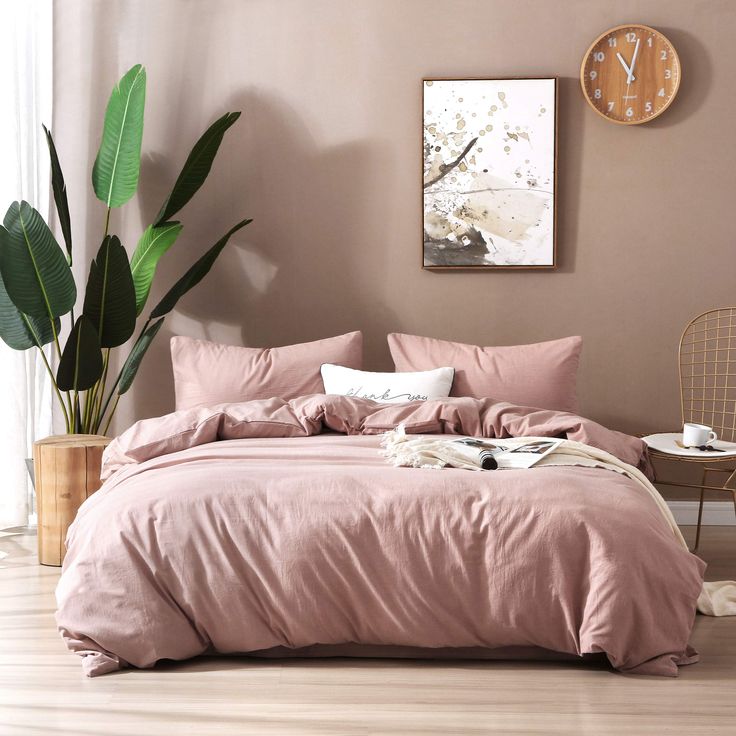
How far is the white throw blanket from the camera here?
109 inches

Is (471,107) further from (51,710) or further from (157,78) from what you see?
(51,710)

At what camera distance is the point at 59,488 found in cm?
360

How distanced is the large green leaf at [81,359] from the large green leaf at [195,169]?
690 mm

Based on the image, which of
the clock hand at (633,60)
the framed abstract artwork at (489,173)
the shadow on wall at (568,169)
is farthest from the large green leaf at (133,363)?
the clock hand at (633,60)

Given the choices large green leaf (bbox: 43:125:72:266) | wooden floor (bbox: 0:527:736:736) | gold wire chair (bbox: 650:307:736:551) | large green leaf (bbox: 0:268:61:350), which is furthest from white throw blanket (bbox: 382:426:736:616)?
large green leaf (bbox: 43:125:72:266)

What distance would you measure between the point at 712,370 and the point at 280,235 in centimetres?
221

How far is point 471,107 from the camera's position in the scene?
423 cm

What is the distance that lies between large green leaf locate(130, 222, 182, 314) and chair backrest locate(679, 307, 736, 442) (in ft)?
8.09

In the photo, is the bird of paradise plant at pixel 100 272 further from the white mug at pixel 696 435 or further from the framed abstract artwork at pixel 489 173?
the white mug at pixel 696 435

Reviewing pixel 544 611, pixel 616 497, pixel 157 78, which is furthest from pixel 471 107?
pixel 544 611

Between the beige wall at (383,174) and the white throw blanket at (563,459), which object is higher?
the beige wall at (383,174)

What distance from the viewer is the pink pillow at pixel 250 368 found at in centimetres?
381

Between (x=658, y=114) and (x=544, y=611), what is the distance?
2690 mm

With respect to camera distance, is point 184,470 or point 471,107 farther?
point 471,107
